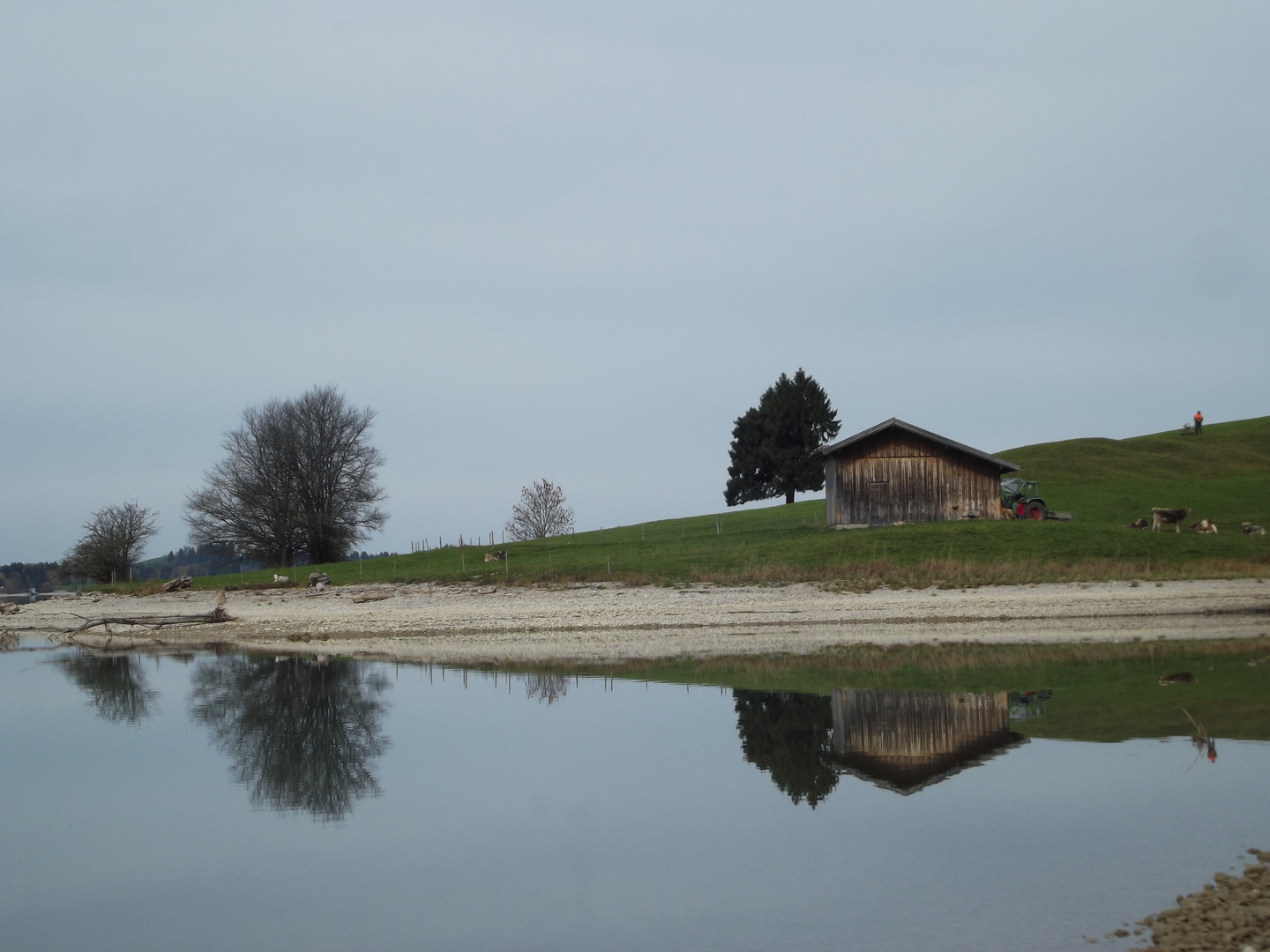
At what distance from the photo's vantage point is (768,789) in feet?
41.7

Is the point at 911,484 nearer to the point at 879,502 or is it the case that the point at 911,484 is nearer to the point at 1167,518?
the point at 879,502

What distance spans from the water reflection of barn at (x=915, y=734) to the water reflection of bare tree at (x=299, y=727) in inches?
267

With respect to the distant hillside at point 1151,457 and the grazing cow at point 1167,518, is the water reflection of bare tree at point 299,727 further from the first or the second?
the distant hillside at point 1151,457

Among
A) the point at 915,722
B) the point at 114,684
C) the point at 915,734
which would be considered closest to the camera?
the point at 915,734

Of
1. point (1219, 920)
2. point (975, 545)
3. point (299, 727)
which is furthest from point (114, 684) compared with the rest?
point (975, 545)

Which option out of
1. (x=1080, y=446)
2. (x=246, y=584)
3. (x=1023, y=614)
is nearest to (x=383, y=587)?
(x=246, y=584)

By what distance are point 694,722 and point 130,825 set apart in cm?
873

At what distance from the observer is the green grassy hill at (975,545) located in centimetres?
3684

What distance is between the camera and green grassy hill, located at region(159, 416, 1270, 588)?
36844 millimetres

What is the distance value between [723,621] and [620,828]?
71.1 ft

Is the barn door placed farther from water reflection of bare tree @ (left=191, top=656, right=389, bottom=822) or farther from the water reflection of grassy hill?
water reflection of bare tree @ (left=191, top=656, right=389, bottom=822)

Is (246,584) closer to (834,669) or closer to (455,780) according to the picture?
(834,669)

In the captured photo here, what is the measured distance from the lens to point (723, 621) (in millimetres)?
32688

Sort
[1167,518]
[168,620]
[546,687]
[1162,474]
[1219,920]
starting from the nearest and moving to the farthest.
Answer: [1219,920] → [546,687] → [168,620] → [1167,518] → [1162,474]
